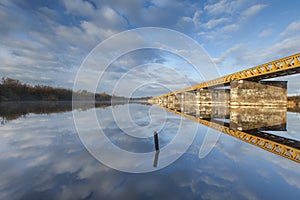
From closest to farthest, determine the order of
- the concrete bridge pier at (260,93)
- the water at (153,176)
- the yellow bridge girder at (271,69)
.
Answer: the water at (153,176), the yellow bridge girder at (271,69), the concrete bridge pier at (260,93)

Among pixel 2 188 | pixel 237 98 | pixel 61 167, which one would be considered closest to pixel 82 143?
pixel 61 167

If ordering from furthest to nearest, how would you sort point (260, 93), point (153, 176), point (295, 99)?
point (295, 99), point (260, 93), point (153, 176)

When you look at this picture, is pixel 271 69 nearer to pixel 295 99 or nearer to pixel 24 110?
pixel 24 110

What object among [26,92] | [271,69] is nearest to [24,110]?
[271,69]

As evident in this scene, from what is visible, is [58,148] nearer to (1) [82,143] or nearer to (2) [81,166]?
(1) [82,143]

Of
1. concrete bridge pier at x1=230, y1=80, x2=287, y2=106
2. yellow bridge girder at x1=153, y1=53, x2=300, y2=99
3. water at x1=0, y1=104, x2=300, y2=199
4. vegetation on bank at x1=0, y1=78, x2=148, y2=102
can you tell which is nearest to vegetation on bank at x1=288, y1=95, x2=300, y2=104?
concrete bridge pier at x1=230, y1=80, x2=287, y2=106

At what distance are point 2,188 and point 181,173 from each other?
3.37 metres

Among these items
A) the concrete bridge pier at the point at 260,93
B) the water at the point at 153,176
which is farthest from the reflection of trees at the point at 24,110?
the concrete bridge pier at the point at 260,93

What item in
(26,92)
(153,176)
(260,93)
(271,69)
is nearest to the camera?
(153,176)

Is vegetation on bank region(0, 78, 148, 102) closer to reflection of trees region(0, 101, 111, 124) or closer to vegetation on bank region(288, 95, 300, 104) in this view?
reflection of trees region(0, 101, 111, 124)

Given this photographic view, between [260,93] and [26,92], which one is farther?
[26,92]

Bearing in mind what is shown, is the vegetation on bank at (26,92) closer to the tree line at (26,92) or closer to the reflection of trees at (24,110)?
the tree line at (26,92)

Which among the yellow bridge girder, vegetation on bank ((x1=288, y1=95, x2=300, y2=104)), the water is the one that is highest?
the yellow bridge girder

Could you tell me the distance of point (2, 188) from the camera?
2742mm
